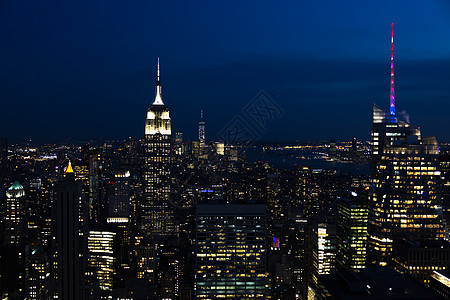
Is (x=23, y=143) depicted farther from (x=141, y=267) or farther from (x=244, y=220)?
(x=244, y=220)

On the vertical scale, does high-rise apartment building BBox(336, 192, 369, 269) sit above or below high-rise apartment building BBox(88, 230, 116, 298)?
above

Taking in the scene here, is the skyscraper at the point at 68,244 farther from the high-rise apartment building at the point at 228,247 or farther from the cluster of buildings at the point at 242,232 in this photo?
the high-rise apartment building at the point at 228,247

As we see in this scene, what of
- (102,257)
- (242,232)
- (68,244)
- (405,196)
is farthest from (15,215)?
(405,196)

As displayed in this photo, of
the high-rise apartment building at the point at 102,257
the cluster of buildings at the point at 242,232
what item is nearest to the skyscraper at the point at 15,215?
the cluster of buildings at the point at 242,232

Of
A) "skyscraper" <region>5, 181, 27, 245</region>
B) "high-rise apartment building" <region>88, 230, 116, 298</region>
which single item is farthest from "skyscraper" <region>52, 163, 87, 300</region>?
"skyscraper" <region>5, 181, 27, 245</region>

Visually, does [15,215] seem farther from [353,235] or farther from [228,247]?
[353,235]

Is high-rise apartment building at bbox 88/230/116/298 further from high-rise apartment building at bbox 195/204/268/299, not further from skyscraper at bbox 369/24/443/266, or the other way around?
skyscraper at bbox 369/24/443/266
